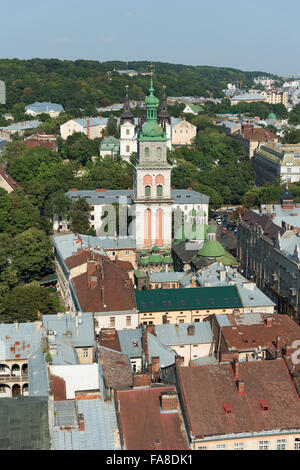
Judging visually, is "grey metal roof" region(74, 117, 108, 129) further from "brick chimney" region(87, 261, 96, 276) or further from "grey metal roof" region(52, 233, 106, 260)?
"brick chimney" region(87, 261, 96, 276)

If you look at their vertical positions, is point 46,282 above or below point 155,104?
below

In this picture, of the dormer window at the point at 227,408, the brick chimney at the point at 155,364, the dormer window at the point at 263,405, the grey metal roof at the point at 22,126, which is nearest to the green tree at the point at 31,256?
the brick chimney at the point at 155,364

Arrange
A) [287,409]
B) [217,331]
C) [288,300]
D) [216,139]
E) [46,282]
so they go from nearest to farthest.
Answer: [287,409], [217,331], [288,300], [46,282], [216,139]

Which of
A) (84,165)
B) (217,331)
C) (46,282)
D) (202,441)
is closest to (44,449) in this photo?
(202,441)

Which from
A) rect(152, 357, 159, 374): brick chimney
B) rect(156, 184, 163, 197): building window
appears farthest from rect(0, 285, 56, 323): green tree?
rect(156, 184, 163, 197): building window

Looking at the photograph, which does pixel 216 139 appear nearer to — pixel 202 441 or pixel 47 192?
pixel 47 192

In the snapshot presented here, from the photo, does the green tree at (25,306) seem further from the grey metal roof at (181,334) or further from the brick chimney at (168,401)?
the brick chimney at (168,401)
